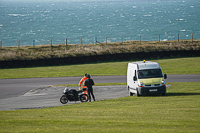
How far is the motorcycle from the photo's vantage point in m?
20.9

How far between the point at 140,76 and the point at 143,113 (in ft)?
26.7

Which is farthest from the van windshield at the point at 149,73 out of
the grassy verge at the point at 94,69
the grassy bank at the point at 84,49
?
the grassy bank at the point at 84,49

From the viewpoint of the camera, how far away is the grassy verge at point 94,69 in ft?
123

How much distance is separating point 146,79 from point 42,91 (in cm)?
950

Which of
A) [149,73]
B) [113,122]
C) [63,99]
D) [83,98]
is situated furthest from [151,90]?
[113,122]

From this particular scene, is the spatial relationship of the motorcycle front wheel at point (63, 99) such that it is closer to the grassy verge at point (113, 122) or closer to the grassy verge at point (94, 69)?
the grassy verge at point (113, 122)

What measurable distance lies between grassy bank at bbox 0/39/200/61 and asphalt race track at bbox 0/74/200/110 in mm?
10975

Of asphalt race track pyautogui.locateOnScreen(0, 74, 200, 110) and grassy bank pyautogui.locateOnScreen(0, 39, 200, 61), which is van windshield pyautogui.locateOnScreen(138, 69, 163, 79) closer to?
asphalt race track pyautogui.locateOnScreen(0, 74, 200, 110)

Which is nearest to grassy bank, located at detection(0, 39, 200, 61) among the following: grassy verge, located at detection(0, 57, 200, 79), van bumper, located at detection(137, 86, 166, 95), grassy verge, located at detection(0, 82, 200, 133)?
grassy verge, located at detection(0, 57, 200, 79)

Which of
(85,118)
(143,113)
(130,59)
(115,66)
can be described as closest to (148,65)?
(143,113)

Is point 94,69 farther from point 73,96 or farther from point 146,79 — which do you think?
point 73,96

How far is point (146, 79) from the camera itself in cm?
2133

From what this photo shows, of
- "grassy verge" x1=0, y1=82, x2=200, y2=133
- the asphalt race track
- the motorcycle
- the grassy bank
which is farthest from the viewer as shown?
the grassy bank

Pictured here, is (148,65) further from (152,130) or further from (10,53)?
A: (10,53)
